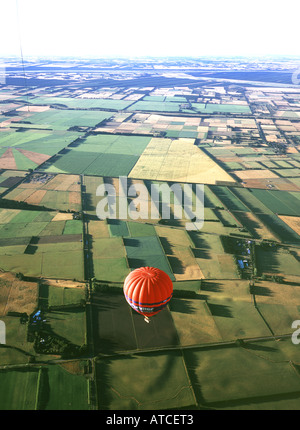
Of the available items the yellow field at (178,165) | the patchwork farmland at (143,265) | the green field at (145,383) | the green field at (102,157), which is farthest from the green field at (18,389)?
the green field at (102,157)

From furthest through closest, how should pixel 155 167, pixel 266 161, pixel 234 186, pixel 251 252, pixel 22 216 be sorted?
pixel 266 161
pixel 155 167
pixel 234 186
pixel 22 216
pixel 251 252

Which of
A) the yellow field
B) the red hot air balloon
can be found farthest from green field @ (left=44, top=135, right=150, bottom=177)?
the red hot air balloon

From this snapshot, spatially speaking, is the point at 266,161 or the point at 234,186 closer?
the point at 234,186

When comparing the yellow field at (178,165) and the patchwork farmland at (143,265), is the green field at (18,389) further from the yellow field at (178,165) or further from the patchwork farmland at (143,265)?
the yellow field at (178,165)

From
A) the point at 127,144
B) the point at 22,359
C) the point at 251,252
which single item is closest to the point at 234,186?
the point at 251,252

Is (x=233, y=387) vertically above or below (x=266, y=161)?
below
